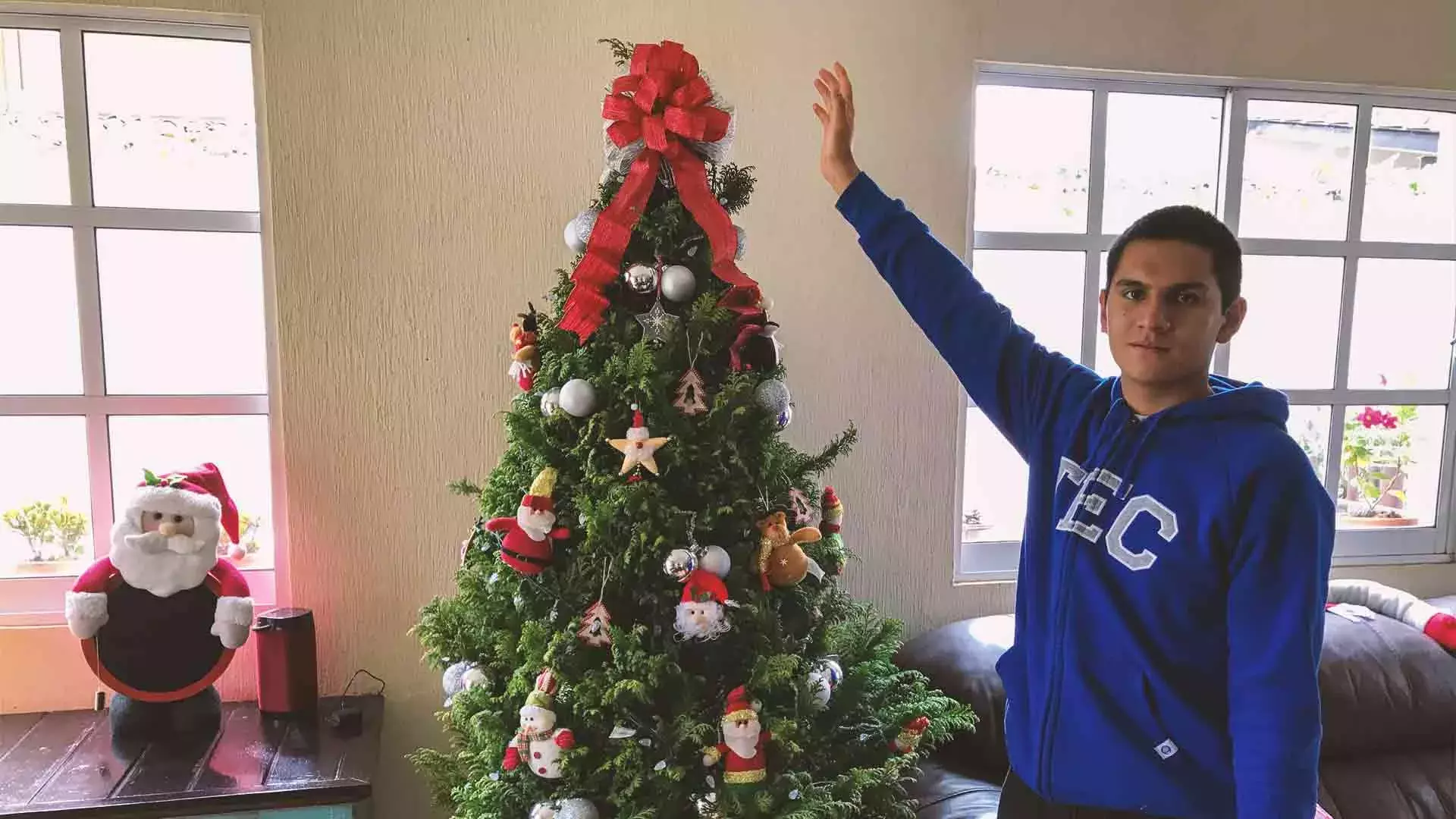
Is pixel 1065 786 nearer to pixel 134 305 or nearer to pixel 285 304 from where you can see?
pixel 285 304

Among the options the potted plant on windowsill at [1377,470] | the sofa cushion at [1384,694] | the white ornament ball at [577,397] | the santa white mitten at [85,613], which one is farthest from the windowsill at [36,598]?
the potted plant on windowsill at [1377,470]

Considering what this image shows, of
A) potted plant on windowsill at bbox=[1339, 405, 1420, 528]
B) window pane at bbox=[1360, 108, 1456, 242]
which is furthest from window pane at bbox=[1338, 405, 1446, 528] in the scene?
window pane at bbox=[1360, 108, 1456, 242]

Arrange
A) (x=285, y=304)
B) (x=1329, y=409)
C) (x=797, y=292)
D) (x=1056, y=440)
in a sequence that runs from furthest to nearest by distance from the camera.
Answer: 1. (x=1329, y=409)
2. (x=797, y=292)
3. (x=285, y=304)
4. (x=1056, y=440)

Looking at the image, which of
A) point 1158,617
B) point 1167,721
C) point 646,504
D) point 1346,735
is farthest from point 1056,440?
point 1346,735

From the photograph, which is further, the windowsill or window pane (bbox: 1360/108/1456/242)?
window pane (bbox: 1360/108/1456/242)

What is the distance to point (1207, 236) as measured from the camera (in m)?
0.97

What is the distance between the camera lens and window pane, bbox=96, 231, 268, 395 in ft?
5.55

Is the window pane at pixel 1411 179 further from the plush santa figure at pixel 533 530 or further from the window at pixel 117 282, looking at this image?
the window at pixel 117 282

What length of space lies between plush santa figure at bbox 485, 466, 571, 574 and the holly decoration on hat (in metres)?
0.12

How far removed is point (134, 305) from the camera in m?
1.70

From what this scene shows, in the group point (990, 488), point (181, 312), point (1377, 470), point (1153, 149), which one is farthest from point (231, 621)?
point (1377, 470)

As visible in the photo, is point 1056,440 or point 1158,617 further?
point 1056,440

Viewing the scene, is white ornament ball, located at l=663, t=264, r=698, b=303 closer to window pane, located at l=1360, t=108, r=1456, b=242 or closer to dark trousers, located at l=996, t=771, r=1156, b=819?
dark trousers, located at l=996, t=771, r=1156, b=819

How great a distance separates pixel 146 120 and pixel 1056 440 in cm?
185
